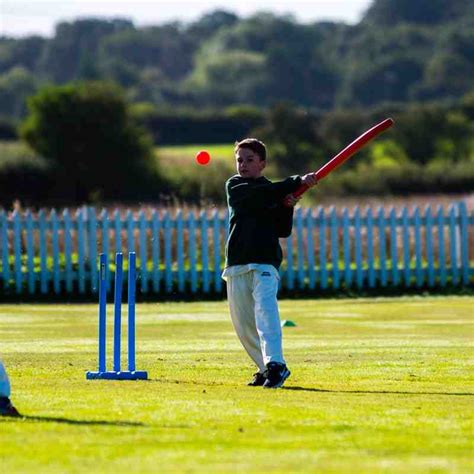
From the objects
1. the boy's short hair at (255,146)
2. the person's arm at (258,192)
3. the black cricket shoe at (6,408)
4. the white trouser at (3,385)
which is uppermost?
the boy's short hair at (255,146)

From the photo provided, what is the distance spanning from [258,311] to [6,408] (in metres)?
2.35

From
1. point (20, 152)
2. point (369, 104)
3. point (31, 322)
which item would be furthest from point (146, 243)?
point (369, 104)

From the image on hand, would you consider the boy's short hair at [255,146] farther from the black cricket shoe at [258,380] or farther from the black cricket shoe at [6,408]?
the black cricket shoe at [6,408]

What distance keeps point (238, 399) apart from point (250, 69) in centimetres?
16743

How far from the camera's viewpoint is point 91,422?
27.5 ft

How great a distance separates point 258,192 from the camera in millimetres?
10594

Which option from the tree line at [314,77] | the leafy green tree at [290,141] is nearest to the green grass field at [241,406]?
the leafy green tree at [290,141]

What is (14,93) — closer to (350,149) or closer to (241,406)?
(350,149)

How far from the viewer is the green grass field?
7.12 metres

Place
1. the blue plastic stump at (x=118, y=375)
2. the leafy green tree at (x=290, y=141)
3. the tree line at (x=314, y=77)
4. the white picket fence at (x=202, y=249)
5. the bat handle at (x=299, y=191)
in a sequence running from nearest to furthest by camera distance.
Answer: the bat handle at (x=299, y=191) → the blue plastic stump at (x=118, y=375) → the white picket fence at (x=202, y=249) → the leafy green tree at (x=290, y=141) → the tree line at (x=314, y=77)

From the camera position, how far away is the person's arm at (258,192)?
1053cm

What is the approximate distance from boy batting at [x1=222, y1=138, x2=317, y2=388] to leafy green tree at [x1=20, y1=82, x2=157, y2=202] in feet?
157

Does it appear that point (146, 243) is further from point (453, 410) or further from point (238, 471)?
point (238, 471)

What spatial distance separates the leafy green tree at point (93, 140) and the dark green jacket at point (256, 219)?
157ft
